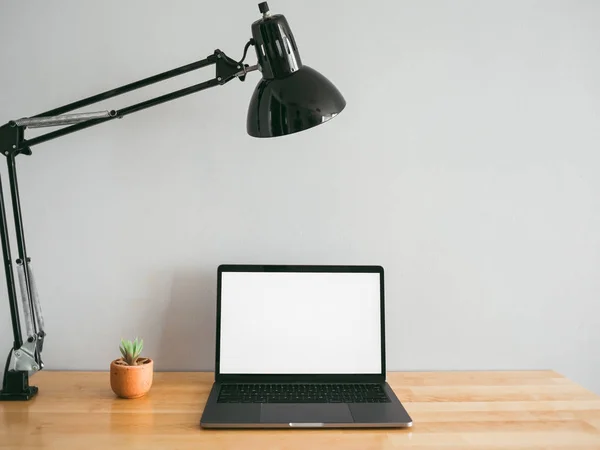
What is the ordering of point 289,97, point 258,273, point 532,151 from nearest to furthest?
point 289,97, point 258,273, point 532,151

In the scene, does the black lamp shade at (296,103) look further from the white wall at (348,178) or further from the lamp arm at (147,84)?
the white wall at (348,178)

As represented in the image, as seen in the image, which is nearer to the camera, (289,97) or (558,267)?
(289,97)

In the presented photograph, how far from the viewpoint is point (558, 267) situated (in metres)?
1.38

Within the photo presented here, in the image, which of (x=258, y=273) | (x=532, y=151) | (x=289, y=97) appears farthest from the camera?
(x=532, y=151)

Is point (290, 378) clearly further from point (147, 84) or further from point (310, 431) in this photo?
point (147, 84)

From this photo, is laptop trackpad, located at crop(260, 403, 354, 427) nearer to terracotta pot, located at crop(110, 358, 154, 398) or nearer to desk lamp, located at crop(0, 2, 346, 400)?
terracotta pot, located at crop(110, 358, 154, 398)

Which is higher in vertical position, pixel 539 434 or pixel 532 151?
pixel 532 151

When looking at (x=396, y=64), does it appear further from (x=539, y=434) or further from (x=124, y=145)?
(x=539, y=434)

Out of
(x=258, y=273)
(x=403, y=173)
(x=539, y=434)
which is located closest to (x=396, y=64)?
(x=403, y=173)

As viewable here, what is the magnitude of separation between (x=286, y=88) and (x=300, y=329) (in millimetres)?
522

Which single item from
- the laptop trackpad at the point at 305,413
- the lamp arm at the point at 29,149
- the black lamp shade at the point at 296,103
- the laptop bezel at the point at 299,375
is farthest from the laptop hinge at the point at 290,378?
the black lamp shade at the point at 296,103

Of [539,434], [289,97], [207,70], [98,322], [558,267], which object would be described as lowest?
[539,434]

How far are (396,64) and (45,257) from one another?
35.9 inches

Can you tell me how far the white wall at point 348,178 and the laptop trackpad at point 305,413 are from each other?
12.6 inches
